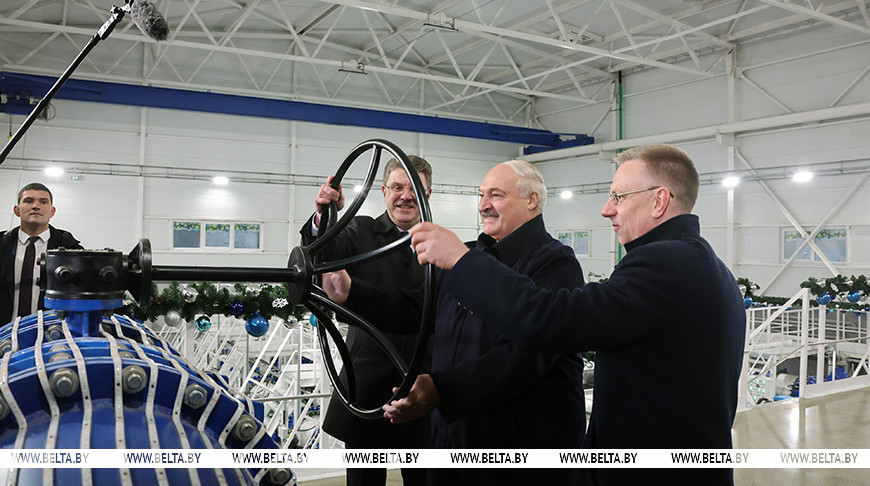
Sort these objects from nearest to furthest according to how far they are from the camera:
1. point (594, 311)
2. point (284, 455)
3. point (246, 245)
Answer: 1. point (284, 455)
2. point (594, 311)
3. point (246, 245)

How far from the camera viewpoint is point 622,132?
1425 cm

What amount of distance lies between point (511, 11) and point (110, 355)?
11434 millimetres

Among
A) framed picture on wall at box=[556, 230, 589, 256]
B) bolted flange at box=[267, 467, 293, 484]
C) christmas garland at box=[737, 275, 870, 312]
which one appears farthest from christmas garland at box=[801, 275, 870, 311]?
framed picture on wall at box=[556, 230, 589, 256]

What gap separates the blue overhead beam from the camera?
10359 millimetres

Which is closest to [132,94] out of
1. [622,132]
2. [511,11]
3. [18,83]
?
[18,83]

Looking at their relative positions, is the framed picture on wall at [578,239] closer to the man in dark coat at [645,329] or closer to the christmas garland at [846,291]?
the christmas garland at [846,291]

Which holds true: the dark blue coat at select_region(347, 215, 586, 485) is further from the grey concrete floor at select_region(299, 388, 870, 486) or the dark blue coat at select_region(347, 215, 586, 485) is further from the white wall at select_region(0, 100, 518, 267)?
the white wall at select_region(0, 100, 518, 267)

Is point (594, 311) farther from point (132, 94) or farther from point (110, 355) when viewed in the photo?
point (132, 94)

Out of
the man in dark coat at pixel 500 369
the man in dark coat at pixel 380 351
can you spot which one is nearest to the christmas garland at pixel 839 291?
the man in dark coat at pixel 380 351

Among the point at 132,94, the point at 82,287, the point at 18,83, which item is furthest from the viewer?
the point at 132,94

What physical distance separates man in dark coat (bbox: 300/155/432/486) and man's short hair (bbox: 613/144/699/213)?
705 millimetres

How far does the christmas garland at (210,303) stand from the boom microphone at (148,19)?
227 cm

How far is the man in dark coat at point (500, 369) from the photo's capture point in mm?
1563

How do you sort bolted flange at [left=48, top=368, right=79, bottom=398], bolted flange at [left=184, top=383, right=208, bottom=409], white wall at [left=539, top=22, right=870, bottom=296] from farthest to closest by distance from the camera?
white wall at [left=539, top=22, right=870, bottom=296] → bolted flange at [left=184, top=383, right=208, bottom=409] → bolted flange at [left=48, top=368, right=79, bottom=398]
